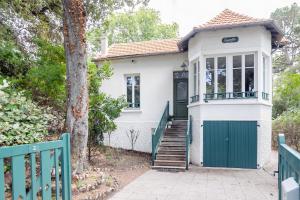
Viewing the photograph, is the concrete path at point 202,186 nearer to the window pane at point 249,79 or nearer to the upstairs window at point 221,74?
the window pane at point 249,79

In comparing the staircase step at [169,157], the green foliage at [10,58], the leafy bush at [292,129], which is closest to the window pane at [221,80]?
the staircase step at [169,157]

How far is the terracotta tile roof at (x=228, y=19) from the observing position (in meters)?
11.6

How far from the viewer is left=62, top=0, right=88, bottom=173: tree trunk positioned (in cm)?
767

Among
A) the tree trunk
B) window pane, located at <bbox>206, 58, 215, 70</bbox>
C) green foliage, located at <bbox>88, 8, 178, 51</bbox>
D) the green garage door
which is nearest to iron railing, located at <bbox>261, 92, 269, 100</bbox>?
the green garage door

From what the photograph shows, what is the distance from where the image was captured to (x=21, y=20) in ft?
37.6

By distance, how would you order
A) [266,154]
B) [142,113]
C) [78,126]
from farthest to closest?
[142,113] → [266,154] → [78,126]

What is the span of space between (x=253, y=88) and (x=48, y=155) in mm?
10447

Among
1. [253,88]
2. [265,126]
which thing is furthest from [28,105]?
[265,126]

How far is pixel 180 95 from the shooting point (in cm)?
1503

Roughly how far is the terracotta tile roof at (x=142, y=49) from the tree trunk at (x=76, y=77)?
300 inches

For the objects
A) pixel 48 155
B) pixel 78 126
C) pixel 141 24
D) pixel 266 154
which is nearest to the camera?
pixel 48 155

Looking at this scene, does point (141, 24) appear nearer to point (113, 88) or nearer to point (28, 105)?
point (113, 88)

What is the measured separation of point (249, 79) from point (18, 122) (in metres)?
9.52

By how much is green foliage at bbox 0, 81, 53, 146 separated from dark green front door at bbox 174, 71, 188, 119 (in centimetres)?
931
